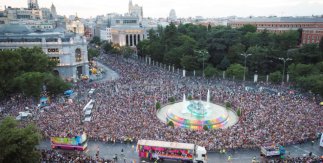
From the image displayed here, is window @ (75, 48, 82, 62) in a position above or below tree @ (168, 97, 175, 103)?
above

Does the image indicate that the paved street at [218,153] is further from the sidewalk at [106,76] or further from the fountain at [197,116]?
the sidewalk at [106,76]

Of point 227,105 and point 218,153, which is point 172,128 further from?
point 227,105

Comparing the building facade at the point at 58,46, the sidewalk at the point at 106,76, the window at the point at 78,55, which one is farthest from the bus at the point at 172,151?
the window at the point at 78,55

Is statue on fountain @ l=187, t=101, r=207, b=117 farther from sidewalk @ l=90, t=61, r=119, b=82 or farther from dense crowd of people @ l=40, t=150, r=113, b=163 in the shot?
sidewalk @ l=90, t=61, r=119, b=82

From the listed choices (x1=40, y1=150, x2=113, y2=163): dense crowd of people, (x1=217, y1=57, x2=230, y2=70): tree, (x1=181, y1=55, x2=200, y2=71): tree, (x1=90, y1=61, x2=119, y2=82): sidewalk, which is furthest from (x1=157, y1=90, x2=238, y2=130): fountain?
(x1=90, y1=61, x2=119, y2=82): sidewalk

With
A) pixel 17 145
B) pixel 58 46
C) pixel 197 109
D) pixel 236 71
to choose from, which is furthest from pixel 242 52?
pixel 17 145

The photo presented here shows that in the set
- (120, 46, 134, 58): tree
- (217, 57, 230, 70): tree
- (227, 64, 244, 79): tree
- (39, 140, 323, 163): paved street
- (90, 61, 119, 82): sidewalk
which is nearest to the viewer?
(39, 140, 323, 163): paved street

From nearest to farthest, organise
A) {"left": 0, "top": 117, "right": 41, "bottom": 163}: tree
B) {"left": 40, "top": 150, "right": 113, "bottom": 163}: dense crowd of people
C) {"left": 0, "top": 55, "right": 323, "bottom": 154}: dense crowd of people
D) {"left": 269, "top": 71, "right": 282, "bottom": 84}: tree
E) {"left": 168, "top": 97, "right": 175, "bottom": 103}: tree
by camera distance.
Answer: {"left": 0, "top": 117, "right": 41, "bottom": 163}: tree
{"left": 40, "top": 150, "right": 113, "bottom": 163}: dense crowd of people
{"left": 0, "top": 55, "right": 323, "bottom": 154}: dense crowd of people
{"left": 168, "top": 97, "right": 175, "bottom": 103}: tree
{"left": 269, "top": 71, "right": 282, "bottom": 84}: tree
